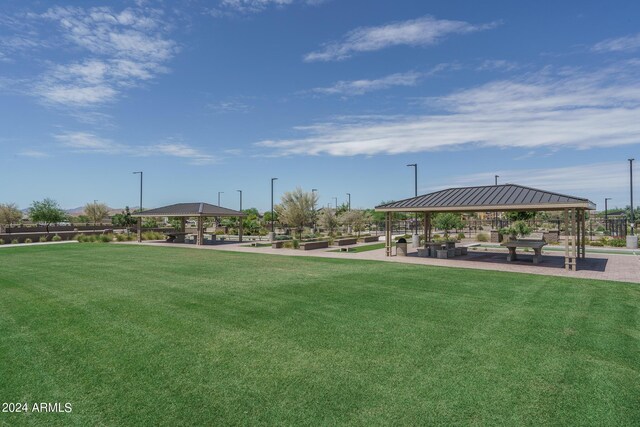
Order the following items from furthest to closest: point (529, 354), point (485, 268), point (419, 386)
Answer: point (485, 268) < point (529, 354) < point (419, 386)

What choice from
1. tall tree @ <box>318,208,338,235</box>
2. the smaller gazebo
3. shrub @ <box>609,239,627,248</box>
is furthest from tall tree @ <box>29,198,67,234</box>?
shrub @ <box>609,239,627,248</box>

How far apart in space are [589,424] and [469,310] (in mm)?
4268

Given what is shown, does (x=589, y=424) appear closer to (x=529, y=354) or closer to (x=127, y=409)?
(x=529, y=354)

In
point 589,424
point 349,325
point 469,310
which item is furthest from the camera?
point 469,310

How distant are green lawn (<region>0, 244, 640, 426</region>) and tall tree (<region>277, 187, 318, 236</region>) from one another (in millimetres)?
23790

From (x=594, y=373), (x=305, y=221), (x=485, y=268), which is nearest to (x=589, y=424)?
(x=594, y=373)

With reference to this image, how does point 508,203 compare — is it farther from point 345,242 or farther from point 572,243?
point 345,242

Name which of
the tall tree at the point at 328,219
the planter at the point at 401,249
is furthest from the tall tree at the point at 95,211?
the planter at the point at 401,249

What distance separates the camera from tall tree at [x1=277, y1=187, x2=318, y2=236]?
34.6 metres

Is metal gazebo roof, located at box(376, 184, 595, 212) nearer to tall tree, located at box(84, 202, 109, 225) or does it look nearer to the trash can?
the trash can

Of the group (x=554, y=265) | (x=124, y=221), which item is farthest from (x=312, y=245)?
(x=124, y=221)

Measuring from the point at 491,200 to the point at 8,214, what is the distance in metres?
56.3

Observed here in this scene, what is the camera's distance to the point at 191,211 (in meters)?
28.8

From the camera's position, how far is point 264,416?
13.2ft
